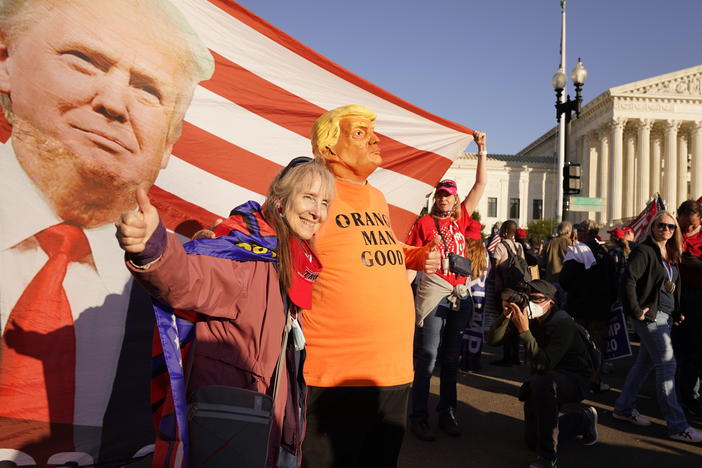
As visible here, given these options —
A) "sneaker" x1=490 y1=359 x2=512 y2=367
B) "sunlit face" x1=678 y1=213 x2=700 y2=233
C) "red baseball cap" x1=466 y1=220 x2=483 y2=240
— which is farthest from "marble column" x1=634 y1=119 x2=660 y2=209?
"red baseball cap" x1=466 y1=220 x2=483 y2=240

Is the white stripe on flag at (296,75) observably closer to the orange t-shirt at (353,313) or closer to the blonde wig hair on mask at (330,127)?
the blonde wig hair on mask at (330,127)

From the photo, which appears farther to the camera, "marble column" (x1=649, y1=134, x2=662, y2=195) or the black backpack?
"marble column" (x1=649, y1=134, x2=662, y2=195)

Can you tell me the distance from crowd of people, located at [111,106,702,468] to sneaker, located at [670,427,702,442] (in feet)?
0.04

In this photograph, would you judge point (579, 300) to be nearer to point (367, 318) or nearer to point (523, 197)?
point (367, 318)

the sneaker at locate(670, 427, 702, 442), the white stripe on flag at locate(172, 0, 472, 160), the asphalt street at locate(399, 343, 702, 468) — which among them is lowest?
the asphalt street at locate(399, 343, 702, 468)

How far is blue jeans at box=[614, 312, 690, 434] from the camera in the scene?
4316mm

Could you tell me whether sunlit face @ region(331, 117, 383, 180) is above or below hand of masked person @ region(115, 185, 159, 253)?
above

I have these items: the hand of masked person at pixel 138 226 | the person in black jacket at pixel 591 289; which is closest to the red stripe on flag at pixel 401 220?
the hand of masked person at pixel 138 226

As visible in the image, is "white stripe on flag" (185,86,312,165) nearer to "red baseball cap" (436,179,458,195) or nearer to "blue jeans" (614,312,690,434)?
"red baseball cap" (436,179,458,195)

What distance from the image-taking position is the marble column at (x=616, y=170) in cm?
5119

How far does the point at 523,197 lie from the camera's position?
61281 mm

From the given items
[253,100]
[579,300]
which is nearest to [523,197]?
[579,300]

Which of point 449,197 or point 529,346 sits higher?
point 449,197

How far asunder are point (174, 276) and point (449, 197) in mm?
2974
